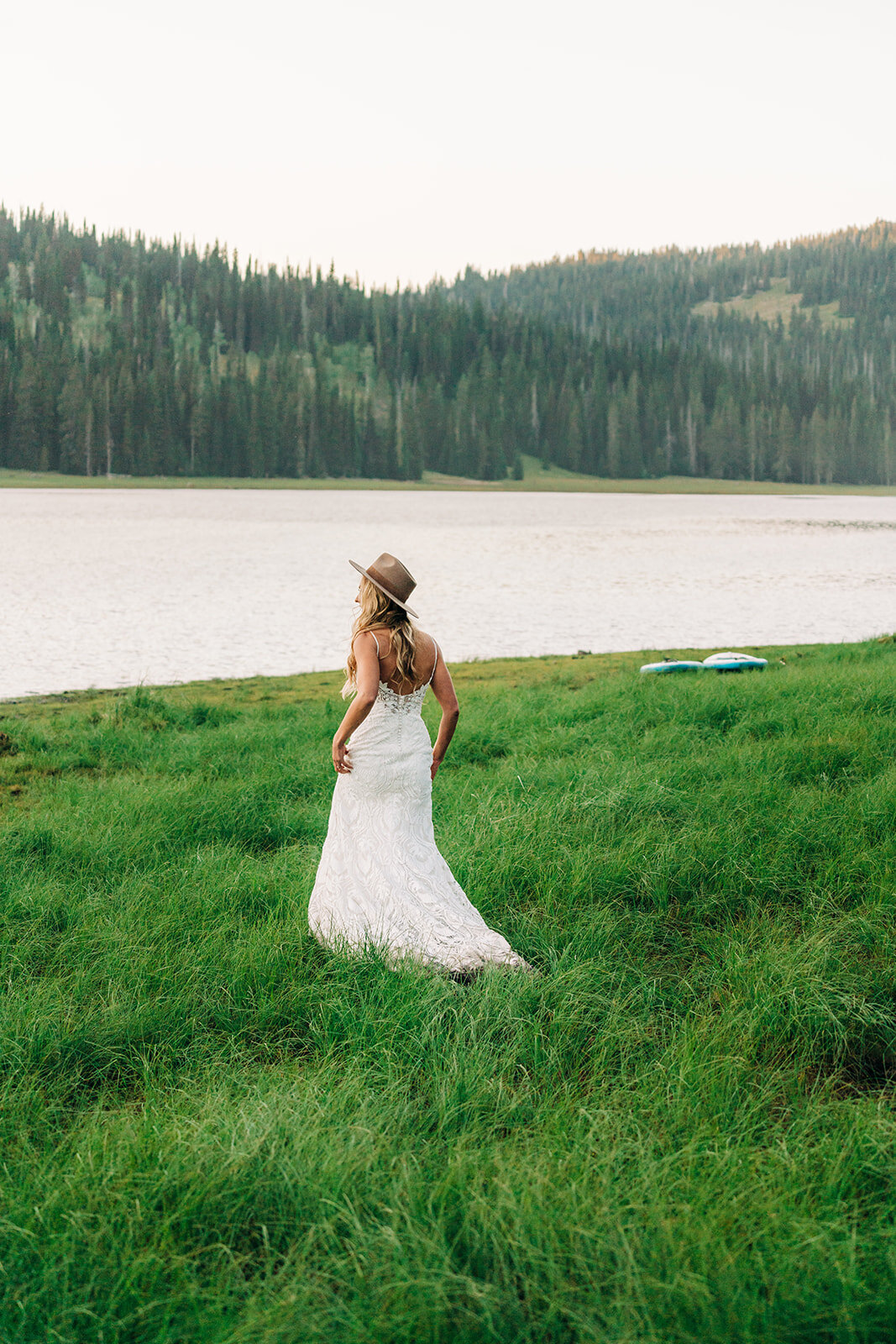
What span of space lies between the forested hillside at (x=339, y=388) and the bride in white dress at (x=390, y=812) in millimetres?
126355

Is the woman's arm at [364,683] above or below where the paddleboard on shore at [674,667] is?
above

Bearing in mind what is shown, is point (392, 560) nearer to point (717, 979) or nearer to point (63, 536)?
point (717, 979)

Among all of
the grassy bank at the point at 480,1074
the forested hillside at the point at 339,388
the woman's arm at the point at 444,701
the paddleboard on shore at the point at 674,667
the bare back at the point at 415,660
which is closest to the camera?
the grassy bank at the point at 480,1074

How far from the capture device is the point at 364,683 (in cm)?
460

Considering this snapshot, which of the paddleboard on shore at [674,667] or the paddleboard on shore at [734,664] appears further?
the paddleboard on shore at [734,664]

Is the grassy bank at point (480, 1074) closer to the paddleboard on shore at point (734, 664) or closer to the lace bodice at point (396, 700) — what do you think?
the lace bodice at point (396, 700)

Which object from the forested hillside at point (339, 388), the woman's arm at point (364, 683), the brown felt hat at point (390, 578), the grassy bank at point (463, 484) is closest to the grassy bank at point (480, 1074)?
the woman's arm at point (364, 683)

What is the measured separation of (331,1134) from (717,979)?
2.09 metres

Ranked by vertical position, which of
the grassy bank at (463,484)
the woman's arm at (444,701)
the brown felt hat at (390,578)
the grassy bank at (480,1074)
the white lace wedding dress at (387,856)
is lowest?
the grassy bank at (480,1074)

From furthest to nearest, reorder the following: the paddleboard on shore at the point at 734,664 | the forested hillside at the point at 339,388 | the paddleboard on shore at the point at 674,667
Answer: the forested hillside at the point at 339,388 < the paddleboard on shore at the point at 734,664 < the paddleboard on shore at the point at 674,667

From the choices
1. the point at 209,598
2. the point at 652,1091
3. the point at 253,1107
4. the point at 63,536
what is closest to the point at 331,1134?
the point at 253,1107

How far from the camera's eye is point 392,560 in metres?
4.60

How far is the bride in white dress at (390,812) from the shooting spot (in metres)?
4.59

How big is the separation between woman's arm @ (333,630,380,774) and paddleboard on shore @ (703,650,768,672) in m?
9.62
